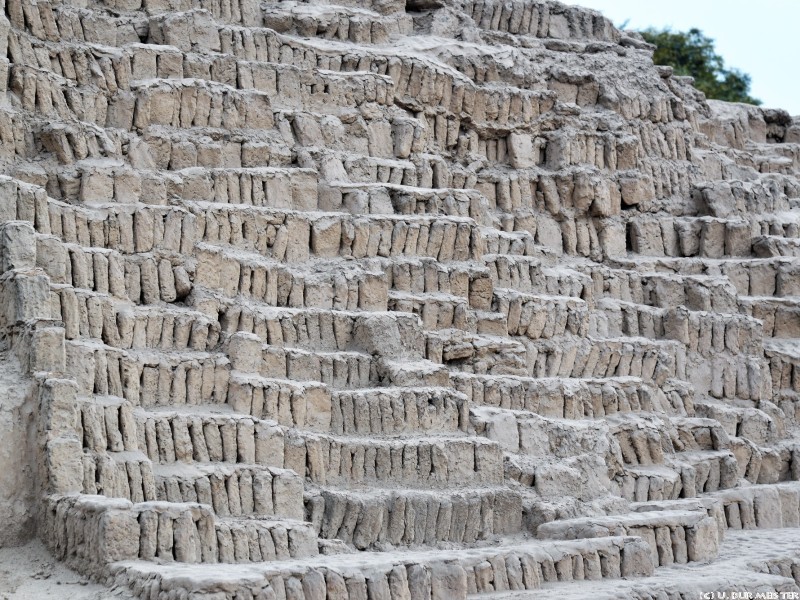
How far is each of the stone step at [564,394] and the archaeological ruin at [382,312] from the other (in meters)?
0.03

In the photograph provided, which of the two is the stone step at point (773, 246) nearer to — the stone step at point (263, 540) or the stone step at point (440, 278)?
the stone step at point (440, 278)

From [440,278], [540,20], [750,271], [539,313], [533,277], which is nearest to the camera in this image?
[440,278]

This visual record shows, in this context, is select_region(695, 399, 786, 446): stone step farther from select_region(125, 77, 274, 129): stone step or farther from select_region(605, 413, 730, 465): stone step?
select_region(125, 77, 274, 129): stone step

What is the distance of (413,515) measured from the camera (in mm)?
14266

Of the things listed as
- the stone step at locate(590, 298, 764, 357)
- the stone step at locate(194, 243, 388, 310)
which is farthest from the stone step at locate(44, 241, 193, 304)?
the stone step at locate(590, 298, 764, 357)

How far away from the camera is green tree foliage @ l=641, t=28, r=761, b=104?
104 ft

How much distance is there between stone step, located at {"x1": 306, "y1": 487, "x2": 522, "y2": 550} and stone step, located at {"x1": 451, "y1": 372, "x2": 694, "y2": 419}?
142 centimetres

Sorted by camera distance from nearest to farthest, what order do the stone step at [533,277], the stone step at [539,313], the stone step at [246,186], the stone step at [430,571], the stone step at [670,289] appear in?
1. the stone step at [430,571]
2. the stone step at [246,186]
3. the stone step at [539,313]
4. the stone step at [533,277]
5. the stone step at [670,289]

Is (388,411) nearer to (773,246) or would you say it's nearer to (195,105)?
(195,105)

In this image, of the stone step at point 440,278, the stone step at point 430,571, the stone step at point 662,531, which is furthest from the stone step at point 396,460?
the stone step at point 440,278

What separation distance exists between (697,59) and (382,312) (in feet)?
59.1

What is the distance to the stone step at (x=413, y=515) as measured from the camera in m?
14.0

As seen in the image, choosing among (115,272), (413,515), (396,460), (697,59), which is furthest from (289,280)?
(697,59)

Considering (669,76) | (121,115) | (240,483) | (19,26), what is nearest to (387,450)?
(240,483)
